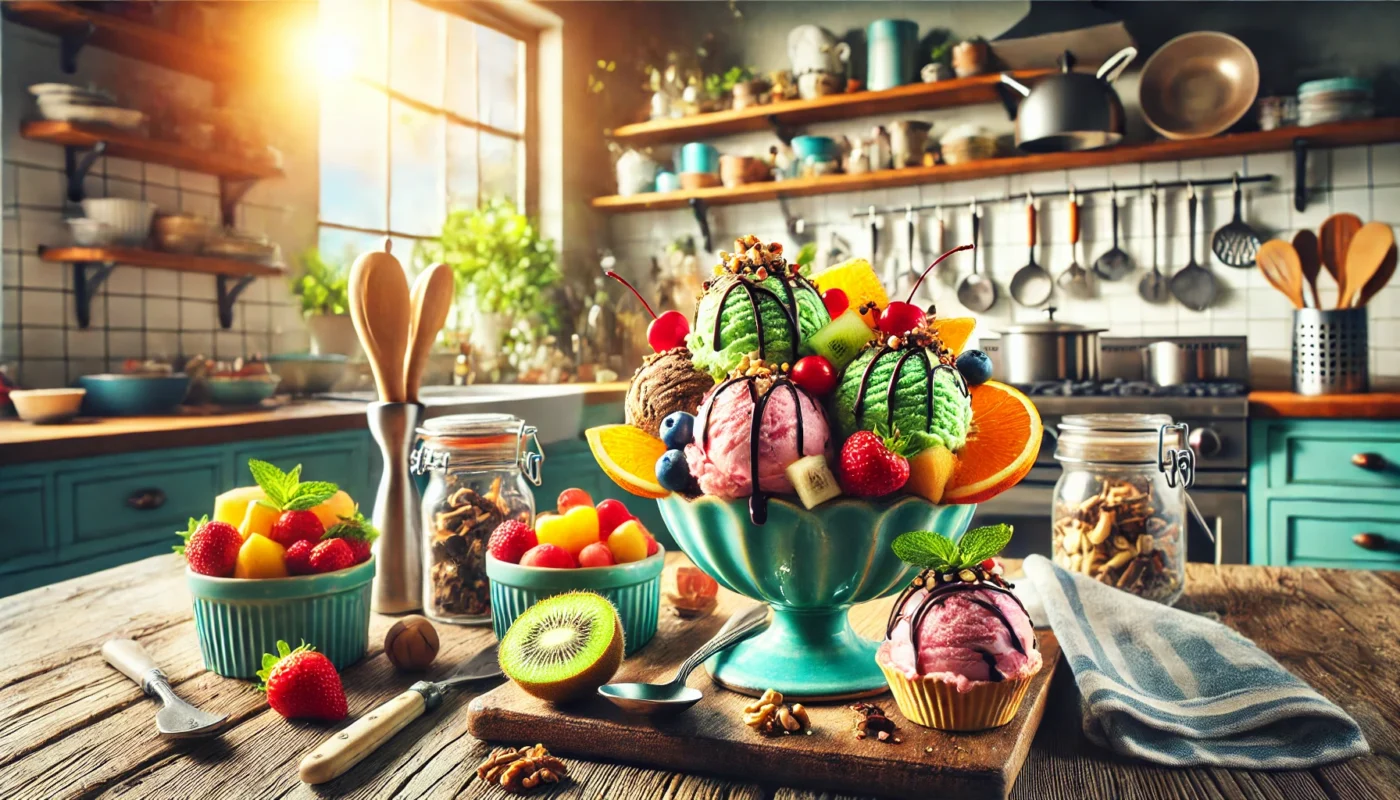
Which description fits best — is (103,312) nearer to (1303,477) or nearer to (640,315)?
(640,315)

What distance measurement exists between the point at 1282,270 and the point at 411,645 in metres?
3.09

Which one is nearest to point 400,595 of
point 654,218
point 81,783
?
point 81,783

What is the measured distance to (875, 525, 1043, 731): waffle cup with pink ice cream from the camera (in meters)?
0.61

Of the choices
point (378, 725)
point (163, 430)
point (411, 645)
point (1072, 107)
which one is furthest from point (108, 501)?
point (1072, 107)

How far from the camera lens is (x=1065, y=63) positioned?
Result: 2.89 m

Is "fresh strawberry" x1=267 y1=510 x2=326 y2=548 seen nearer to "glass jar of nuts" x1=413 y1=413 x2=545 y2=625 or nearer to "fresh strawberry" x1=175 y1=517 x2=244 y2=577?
"fresh strawberry" x1=175 y1=517 x2=244 y2=577

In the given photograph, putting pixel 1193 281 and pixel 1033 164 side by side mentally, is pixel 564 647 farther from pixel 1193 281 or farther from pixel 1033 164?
pixel 1193 281

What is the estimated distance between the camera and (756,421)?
0.66 metres

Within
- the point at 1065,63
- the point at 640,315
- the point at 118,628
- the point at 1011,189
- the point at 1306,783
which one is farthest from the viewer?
the point at 640,315

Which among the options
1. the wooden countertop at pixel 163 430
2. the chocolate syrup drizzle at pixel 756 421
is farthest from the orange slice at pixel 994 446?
the wooden countertop at pixel 163 430

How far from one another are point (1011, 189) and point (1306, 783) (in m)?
3.32

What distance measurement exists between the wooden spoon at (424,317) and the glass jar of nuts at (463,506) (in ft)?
0.22

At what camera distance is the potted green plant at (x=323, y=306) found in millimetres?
3045

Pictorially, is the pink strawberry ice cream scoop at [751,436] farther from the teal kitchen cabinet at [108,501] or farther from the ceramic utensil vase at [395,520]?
the teal kitchen cabinet at [108,501]
